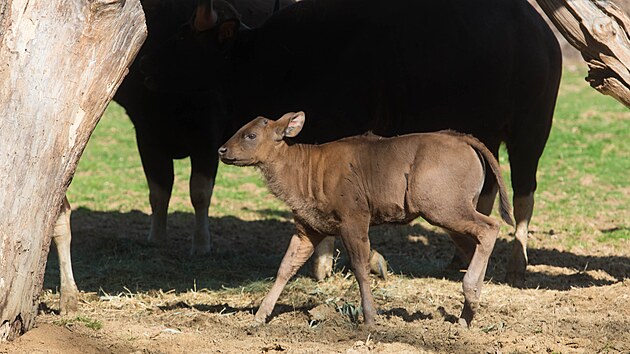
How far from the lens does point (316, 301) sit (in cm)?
772

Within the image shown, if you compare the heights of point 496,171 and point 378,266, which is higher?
point 496,171

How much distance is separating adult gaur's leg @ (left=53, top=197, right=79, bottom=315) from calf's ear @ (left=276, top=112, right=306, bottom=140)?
165 centimetres

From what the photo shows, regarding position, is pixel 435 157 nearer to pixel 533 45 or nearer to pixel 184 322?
pixel 184 322

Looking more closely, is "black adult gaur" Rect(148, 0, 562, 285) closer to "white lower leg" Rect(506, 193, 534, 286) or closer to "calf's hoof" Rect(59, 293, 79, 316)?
"white lower leg" Rect(506, 193, 534, 286)

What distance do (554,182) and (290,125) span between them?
8723 millimetres

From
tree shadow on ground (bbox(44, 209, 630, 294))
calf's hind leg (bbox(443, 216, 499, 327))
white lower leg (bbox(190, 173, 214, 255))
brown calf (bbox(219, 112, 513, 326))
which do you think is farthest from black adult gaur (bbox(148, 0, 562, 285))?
calf's hind leg (bbox(443, 216, 499, 327))

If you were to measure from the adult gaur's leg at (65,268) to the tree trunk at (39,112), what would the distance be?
1.34 m

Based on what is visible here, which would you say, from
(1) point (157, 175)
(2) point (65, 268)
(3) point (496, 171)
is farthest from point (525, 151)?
(2) point (65, 268)

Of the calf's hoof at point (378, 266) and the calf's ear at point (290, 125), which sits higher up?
the calf's ear at point (290, 125)

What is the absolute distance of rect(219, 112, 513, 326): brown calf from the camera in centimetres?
686

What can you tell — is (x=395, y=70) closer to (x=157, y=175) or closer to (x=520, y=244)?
(x=520, y=244)

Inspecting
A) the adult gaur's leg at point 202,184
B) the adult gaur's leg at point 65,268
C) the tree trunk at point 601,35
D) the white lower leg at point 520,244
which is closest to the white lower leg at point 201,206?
the adult gaur's leg at point 202,184

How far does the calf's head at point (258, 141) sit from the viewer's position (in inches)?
276

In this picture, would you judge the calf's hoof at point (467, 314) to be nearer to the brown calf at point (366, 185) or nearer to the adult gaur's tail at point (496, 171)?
the brown calf at point (366, 185)
